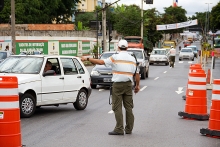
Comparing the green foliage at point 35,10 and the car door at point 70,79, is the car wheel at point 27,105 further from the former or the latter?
the green foliage at point 35,10

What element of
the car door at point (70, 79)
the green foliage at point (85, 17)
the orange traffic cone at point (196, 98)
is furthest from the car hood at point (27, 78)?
the green foliage at point (85, 17)

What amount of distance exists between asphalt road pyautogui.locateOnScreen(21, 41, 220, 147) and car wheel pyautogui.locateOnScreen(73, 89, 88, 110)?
0.18 meters

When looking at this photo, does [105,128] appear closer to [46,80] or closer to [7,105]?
[46,80]

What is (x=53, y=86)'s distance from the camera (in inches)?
549

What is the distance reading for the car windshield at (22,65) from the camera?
44.9 feet

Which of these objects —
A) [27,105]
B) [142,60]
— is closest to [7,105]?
[27,105]

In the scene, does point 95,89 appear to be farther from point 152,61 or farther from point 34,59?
point 152,61

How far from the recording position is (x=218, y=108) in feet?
35.4

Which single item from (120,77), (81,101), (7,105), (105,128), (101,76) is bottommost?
(105,128)

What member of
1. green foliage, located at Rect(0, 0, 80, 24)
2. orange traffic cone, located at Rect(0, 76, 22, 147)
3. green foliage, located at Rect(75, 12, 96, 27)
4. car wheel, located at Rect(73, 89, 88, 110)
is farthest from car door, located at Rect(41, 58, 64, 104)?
green foliage, located at Rect(75, 12, 96, 27)

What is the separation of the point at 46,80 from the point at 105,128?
2673 mm

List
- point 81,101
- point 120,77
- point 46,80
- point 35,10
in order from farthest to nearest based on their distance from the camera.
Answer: point 35,10
point 81,101
point 46,80
point 120,77

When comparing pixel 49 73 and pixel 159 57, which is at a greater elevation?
pixel 49 73

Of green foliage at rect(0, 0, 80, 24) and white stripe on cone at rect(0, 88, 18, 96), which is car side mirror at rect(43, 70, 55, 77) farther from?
green foliage at rect(0, 0, 80, 24)
